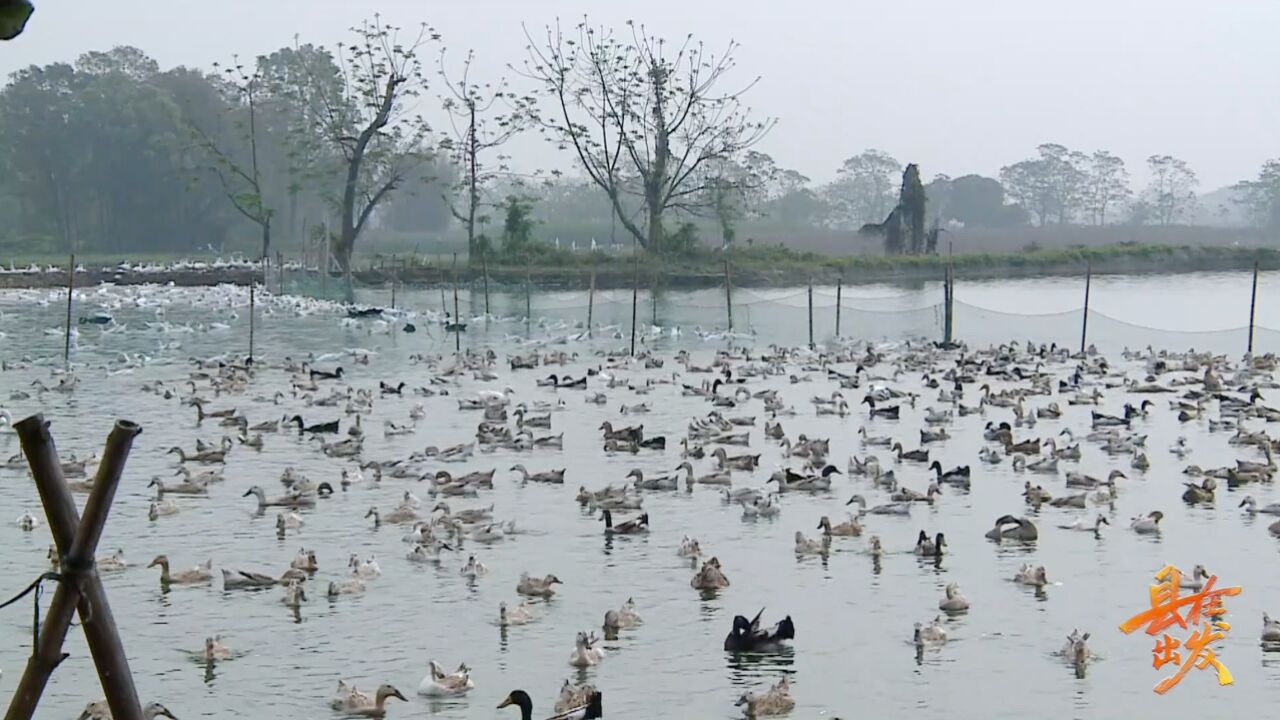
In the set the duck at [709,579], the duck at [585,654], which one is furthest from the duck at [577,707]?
the duck at [709,579]

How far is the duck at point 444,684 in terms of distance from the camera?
10.3 m

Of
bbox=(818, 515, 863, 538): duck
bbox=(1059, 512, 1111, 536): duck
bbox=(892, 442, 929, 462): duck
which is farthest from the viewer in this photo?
bbox=(892, 442, 929, 462): duck

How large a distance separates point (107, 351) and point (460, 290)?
2229 cm

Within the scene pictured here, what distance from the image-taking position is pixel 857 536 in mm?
15250

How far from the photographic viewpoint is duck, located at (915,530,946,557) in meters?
14.4

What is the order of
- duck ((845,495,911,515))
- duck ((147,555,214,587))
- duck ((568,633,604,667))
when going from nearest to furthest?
duck ((568,633,604,667)) < duck ((147,555,214,587)) < duck ((845,495,911,515))

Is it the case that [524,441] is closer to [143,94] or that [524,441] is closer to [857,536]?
[857,536]

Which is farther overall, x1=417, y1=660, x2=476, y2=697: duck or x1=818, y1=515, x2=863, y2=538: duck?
x1=818, y1=515, x2=863, y2=538: duck

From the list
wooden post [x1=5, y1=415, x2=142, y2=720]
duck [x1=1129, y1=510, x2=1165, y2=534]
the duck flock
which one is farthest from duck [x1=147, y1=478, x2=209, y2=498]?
wooden post [x1=5, y1=415, x2=142, y2=720]

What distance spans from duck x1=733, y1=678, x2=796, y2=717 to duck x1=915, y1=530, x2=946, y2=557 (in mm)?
4707

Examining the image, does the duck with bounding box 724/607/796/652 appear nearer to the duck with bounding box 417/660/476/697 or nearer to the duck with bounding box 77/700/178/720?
the duck with bounding box 417/660/476/697

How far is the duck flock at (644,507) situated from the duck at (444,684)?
0.07 ft

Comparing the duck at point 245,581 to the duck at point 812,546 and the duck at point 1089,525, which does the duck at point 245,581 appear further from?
the duck at point 1089,525

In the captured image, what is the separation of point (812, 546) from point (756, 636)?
3267mm
